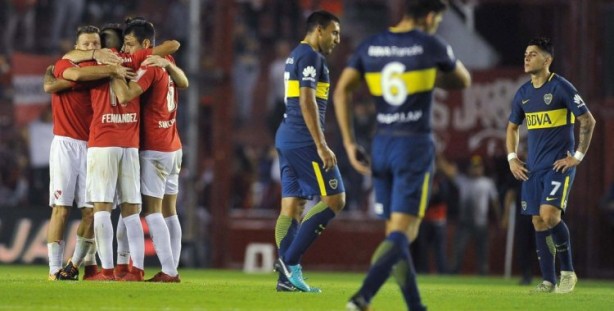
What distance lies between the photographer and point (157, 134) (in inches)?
529

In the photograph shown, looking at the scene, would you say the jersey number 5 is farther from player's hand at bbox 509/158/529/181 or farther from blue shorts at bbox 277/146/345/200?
player's hand at bbox 509/158/529/181

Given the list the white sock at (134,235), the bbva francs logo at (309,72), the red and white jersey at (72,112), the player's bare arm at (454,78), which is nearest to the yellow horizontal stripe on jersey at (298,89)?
the bbva francs logo at (309,72)

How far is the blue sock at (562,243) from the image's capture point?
47.0 ft

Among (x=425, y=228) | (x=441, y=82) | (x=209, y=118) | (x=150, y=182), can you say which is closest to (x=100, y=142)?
(x=150, y=182)

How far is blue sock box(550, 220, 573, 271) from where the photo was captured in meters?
14.3

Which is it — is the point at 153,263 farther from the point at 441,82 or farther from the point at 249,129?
the point at 441,82

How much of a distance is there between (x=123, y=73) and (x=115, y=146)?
26.0 inches

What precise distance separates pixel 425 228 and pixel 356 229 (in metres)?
1.65

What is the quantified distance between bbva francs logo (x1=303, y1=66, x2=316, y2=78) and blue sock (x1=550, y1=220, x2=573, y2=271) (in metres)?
3.47

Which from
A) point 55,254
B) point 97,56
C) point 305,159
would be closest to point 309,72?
point 305,159

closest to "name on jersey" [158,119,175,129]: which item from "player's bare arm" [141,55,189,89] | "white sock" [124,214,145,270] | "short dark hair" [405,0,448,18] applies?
"player's bare arm" [141,55,189,89]

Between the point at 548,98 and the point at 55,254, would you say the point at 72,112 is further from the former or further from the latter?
the point at 548,98

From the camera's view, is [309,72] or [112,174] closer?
[309,72]

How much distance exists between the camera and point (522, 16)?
80.3ft
